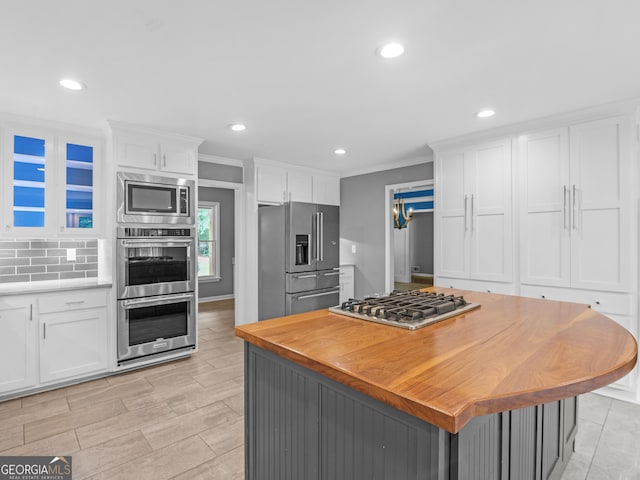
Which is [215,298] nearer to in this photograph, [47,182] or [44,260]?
[44,260]

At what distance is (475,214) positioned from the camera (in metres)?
3.51

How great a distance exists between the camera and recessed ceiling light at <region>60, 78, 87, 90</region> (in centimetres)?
235

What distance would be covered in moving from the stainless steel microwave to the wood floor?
1514mm

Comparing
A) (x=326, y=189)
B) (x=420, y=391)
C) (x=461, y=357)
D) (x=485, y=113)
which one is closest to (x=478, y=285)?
(x=485, y=113)

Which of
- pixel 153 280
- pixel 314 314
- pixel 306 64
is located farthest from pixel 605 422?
pixel 153 280

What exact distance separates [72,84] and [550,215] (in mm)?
3973

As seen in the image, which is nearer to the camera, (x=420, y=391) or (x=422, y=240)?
(x=420, y=391)

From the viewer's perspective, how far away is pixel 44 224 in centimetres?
310

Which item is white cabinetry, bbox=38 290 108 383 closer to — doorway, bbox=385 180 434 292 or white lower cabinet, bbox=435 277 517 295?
white lower cabinet, bbox=435 277 517 295

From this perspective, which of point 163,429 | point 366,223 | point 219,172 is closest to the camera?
point 163,429

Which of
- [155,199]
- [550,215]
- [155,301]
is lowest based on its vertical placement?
[155,301]

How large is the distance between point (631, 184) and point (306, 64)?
2.65 meters

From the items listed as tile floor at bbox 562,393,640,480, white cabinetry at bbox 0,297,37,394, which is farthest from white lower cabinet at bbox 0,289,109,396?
tile floor at bbox 562,393,640,480

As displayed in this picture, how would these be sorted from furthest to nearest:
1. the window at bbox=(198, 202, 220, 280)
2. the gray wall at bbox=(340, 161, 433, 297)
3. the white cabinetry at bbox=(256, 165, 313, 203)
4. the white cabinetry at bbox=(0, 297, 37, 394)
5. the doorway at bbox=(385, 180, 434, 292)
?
1. the doorway at bbox=(385, 180, 434, 292)
2. the window at bbox=(198, 202, 220, 280)
3. the gray wall at bbox=(340, 161, 433, 297)
4. the white cabinetry at bbox=(256, 165, 313, 203)
5. the white cabinetry at bbox=(0, 297, 37, 394)
